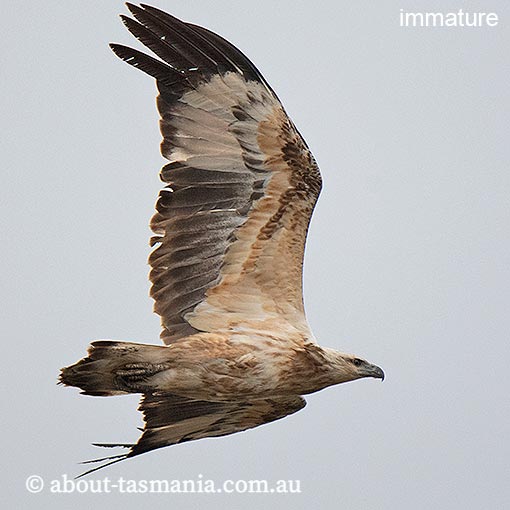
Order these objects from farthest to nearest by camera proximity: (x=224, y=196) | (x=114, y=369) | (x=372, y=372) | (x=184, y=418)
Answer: (x=184, y=418), (x=372, y=372), (x=224, y=196), (x=114, y=369)

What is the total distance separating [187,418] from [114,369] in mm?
1558

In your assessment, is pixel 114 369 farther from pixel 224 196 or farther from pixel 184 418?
pixel 224 196

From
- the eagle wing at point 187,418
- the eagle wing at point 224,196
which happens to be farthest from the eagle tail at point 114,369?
the eagle wing at point 187,418

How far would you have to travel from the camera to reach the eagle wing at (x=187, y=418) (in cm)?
1506

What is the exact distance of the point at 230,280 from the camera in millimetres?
14695

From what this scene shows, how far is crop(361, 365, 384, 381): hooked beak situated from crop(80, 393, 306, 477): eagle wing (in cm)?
95

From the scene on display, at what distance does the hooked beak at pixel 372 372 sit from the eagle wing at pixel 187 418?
0.95m

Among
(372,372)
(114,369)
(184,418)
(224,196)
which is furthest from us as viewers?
(184,418)

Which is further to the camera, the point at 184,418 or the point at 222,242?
the point at 184,418

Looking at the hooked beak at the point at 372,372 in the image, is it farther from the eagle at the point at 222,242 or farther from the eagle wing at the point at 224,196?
the eagle wing at the point at 224,196

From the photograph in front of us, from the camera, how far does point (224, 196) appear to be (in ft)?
47.6

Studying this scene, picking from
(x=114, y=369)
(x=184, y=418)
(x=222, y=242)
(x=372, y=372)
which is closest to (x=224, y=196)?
(x=222, y=242)

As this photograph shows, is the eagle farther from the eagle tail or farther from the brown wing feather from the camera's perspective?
the brown wing feather

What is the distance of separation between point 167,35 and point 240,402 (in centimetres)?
350
